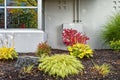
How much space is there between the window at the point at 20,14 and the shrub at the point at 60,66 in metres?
2.97

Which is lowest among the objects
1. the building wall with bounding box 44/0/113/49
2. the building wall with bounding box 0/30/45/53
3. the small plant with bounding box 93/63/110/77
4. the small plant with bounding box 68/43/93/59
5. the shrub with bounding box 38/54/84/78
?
the small plant with bounding box 93/63/110/77

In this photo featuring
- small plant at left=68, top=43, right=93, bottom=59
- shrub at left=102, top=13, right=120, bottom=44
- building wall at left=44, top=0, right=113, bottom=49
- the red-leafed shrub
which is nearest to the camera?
small plant at left=68, top=43, right=93, bottom=59

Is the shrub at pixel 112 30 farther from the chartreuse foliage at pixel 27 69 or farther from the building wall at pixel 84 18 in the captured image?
the chartreuse foliage at pixel 27 69

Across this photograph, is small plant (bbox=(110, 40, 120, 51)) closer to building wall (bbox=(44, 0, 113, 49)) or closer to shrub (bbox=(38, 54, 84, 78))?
building wall (bbox=(44, 0, 113, 49))

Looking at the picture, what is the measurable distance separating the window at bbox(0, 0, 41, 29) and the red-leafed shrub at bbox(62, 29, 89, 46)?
1.29 metres

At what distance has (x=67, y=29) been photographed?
38.1 feet

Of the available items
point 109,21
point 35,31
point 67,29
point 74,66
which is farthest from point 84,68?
point 109,21

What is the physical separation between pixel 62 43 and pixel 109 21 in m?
1.84

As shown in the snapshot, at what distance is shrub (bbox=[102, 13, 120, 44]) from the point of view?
11.1 metres

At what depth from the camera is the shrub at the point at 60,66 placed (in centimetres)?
709

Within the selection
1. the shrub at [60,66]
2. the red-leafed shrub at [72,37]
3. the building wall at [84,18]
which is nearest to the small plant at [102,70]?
the shrub at [60,66]

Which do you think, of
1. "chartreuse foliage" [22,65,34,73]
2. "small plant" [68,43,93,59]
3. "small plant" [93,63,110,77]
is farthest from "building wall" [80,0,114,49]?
"chartreuse foliage" [22,65,34,73]

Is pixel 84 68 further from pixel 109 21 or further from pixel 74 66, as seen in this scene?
pixel 109 21

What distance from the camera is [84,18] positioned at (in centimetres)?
1245
